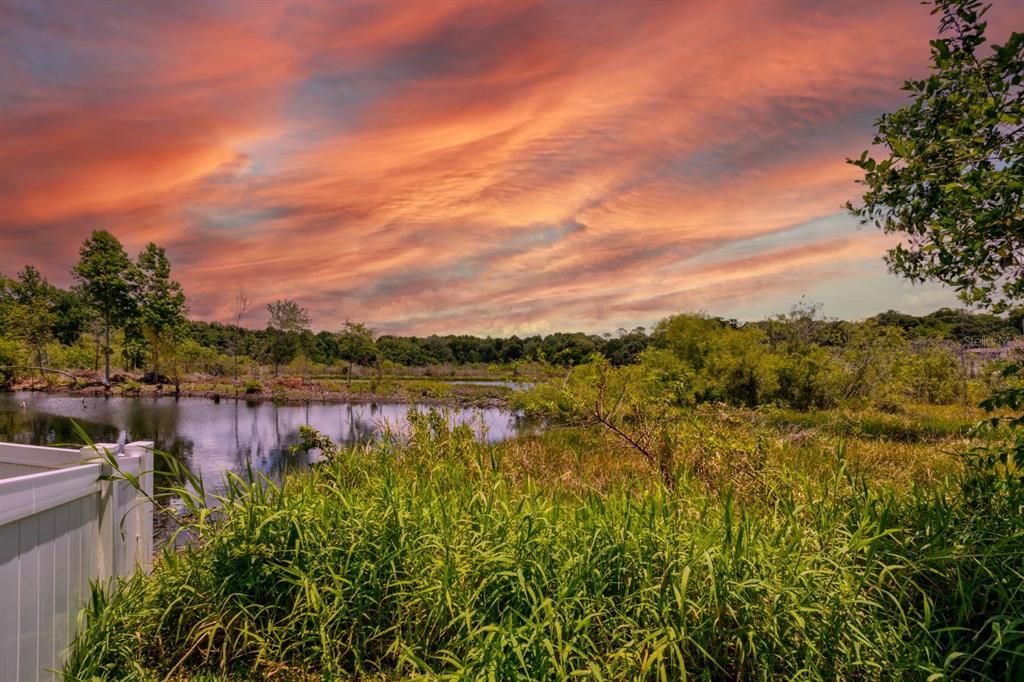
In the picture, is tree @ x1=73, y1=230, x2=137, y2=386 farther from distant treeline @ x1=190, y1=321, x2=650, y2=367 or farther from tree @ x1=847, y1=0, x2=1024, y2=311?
tree @ x1=847, y1=0, x2=1024, y2=311

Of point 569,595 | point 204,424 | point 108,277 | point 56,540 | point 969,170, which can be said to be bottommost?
point 204,424

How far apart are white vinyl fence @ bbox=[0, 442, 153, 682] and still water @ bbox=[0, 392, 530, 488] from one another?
11.5 ft

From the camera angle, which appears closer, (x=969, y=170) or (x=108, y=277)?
(x=969, y=170)

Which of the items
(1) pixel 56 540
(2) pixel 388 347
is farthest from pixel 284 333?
(1) pixel 56 540

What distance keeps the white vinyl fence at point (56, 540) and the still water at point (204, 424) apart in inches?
138

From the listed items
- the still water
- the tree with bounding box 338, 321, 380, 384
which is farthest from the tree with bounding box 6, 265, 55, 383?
the tree with bounding box 338, 321, 380, 384

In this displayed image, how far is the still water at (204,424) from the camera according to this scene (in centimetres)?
1344

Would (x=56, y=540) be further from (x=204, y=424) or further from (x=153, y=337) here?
(x=153, y=337)

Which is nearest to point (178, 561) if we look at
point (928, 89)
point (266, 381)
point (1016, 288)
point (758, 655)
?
point (758, 655)

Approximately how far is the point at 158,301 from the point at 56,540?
1706 inches

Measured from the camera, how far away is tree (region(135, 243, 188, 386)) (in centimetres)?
3850

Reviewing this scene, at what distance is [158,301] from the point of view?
39312mm

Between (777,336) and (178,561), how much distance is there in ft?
63.0

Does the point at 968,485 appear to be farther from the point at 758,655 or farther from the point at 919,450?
the point at 919,450
